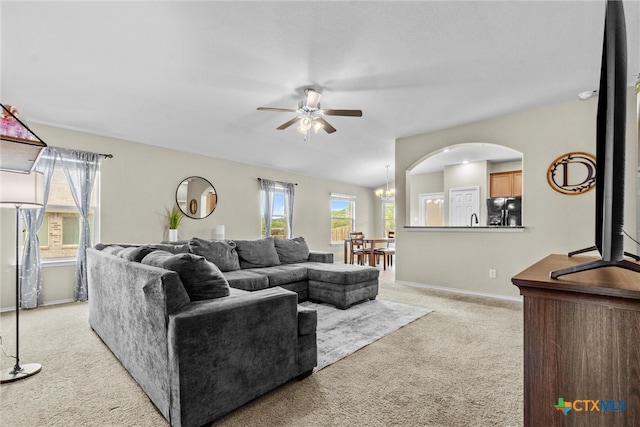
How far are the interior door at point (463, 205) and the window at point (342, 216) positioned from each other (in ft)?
9.10

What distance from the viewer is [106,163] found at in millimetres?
4461

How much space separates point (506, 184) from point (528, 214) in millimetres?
3563

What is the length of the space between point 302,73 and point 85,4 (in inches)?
73.3

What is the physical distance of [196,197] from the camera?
5.50m

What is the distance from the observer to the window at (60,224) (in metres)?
4.11

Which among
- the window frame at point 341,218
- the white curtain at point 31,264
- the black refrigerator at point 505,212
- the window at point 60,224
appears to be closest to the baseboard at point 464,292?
the black refrigerator at point 505,212

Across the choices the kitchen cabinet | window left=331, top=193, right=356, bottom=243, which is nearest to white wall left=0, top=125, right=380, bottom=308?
window left=331, top=193, right=356, bottom=243

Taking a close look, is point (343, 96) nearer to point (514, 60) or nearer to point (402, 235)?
point (514, 60)

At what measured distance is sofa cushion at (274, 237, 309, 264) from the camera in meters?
4.68

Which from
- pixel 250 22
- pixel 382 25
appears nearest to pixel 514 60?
pixel 382 25

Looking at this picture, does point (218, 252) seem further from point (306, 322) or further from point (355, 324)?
point (306, 322)

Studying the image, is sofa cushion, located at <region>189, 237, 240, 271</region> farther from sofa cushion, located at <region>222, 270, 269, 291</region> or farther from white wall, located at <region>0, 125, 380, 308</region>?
white wall, located at <region>0, 125, 380, 308</region>

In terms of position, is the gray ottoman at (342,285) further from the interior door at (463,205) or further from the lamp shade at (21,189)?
the interior door at (463,205)

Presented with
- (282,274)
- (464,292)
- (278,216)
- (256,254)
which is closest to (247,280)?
(282,274)
